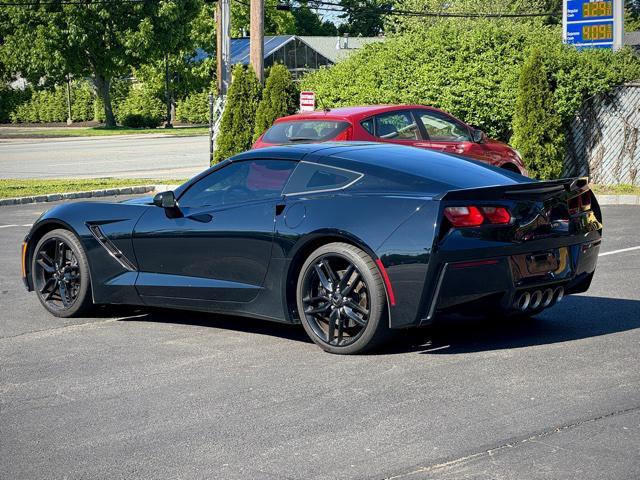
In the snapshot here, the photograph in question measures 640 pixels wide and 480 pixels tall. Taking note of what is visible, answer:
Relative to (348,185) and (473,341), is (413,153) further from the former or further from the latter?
(473,341)

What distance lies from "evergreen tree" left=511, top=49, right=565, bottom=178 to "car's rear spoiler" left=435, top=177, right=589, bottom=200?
12.6m

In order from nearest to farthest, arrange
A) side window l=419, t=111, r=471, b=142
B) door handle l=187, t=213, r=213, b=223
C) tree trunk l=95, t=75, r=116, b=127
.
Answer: door handle l=187, t=213, r=213, b=223 → side window l=419, t=111, r=471, b=142 → tree trunk l=95, t=75, r=116, b=127

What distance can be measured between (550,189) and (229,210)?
87.2 inches

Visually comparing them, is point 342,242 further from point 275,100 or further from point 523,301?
point 275,100

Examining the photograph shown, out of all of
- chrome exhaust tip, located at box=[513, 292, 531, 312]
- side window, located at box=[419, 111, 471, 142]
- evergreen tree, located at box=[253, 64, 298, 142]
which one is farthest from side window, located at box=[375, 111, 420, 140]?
chrome exhaust tip, located at box=[513, 292, 531, 312]

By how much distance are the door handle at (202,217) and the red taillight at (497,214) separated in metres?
2.09

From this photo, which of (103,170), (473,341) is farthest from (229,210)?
(103,170)

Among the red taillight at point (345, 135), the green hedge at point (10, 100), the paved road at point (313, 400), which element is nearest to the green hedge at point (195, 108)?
the green hedge at point (10, 100)

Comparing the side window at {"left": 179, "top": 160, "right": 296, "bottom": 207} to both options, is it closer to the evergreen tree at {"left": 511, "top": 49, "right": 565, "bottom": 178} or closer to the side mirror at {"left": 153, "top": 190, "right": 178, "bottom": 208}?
the side mirror at {"left": 153, "top": 190, "right": 178, "bottom": 208}

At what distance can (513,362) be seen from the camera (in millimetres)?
6727

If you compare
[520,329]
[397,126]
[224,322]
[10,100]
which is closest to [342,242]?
[520,329]

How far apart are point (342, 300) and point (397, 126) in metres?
9.72

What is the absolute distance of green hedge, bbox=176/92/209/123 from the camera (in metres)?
74.2

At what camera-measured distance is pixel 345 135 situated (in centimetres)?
1564
